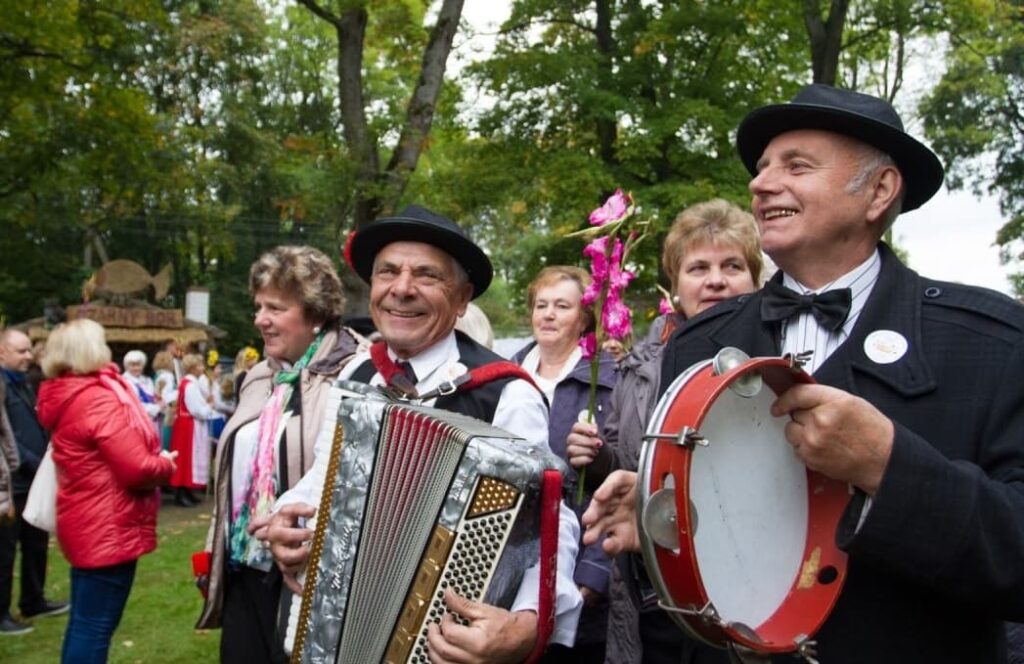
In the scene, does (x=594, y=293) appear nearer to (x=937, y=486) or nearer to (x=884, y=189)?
(x=884, y=189)

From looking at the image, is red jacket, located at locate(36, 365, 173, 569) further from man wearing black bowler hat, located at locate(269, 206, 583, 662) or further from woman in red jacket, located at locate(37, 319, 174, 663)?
man wearing black bowler hat, located at locate(269, 206, 583, 662)

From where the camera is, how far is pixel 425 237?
301 centimetres

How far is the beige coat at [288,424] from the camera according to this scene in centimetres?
349

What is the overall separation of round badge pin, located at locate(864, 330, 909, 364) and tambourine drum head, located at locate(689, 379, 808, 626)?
29 cm

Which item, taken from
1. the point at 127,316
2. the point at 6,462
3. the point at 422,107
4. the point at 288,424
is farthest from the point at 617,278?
the point at 127,316

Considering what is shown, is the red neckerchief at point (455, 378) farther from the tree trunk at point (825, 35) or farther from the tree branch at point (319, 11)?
the tree trunk at point (825, 35)

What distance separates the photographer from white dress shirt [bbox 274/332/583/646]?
2410 millimetres

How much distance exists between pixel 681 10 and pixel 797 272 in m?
15.0

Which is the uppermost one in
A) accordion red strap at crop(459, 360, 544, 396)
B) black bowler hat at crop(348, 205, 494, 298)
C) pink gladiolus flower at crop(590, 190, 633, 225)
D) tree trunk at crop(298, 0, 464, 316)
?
tree trunk at crop(298, 0, 464, 316)

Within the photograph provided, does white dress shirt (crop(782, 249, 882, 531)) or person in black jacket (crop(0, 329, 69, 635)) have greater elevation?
white dress shirt (crop(782, 249, 882, 531))

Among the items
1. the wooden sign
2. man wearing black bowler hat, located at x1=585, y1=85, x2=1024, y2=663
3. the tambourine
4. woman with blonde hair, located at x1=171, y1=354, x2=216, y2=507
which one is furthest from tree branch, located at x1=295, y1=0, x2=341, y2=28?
the tambourine

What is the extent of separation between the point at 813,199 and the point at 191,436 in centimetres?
1216

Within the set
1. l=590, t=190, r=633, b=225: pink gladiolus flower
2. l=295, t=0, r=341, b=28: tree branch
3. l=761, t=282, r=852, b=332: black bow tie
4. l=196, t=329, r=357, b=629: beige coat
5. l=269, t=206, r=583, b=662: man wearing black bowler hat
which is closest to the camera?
l=761, t=282, r=852, b=332: black bow tie

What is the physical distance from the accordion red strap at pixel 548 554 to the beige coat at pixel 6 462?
4.87 meters
